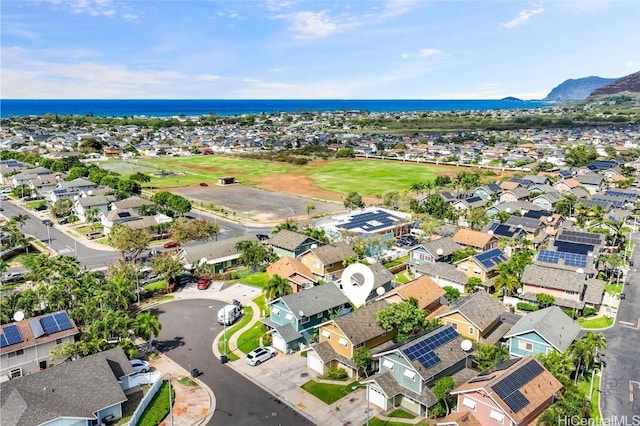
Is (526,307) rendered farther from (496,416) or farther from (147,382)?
(147,382)

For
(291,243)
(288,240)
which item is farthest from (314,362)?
(288,240)

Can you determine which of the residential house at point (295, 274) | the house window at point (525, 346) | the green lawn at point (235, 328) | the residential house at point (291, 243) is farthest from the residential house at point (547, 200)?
the green lawn at point (235, 328)

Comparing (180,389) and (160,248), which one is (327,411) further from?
(160,248)

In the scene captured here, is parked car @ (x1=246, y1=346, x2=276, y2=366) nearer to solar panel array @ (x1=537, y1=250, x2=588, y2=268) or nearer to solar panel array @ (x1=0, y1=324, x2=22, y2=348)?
solar panel array @ (x1=0, y1=324, x2=22, y2=348)

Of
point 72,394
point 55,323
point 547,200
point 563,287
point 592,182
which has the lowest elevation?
point 563,287

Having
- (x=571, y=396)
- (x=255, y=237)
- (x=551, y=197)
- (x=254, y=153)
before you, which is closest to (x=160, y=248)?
(x=255, y=237)

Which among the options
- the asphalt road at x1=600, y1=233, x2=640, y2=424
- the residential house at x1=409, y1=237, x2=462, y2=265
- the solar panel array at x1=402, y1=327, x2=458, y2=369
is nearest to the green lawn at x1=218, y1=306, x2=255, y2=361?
the solar panel array at x1=402, y1=327, x2=458, y2=369
